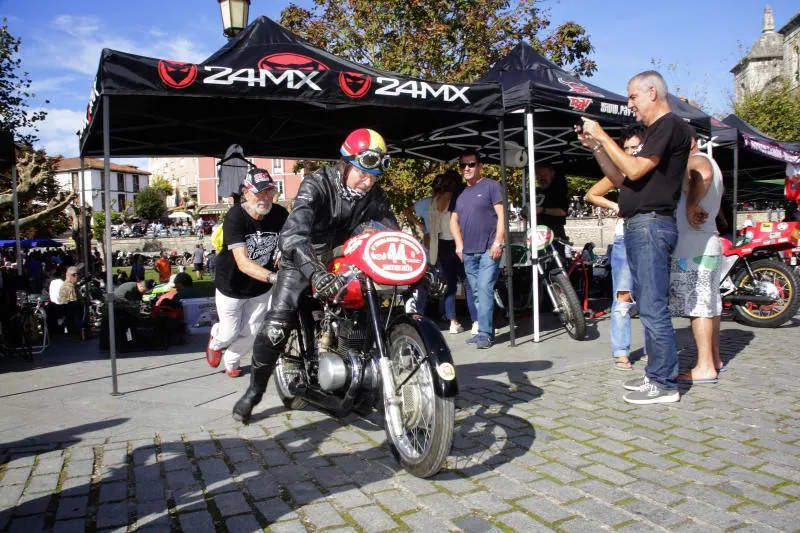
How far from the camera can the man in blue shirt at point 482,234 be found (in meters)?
7.05

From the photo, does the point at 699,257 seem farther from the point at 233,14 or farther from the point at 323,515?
the point at 233,14

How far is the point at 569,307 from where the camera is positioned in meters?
7.33

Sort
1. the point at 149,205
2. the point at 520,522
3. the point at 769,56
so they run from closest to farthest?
the point at 520,522
the point at 769,56
the point at 149,205

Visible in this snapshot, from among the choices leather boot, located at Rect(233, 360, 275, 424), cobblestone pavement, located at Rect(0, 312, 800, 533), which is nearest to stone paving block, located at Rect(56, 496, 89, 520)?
cobblestone pavement, located at Rect(0, 312, 800, 533)

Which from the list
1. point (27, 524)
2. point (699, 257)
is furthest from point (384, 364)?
point (699, 257)

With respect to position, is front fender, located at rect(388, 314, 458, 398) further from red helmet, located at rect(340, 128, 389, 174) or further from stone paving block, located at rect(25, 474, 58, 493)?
stone paving block, located at rect(25, 474, 58, 493)

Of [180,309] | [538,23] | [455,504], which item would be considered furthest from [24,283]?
[538,23]

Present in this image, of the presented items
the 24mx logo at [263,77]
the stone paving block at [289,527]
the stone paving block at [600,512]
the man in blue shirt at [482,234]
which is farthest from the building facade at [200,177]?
the stone paving block at [600,512]

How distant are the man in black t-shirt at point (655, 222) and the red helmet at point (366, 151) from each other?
164 centimetres

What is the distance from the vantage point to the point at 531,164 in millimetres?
7047

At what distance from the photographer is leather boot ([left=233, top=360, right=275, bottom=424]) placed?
13.5ft

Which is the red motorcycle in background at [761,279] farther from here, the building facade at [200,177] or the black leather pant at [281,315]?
the building facade at [200,177]

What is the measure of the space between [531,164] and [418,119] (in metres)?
2.21

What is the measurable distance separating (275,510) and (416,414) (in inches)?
32.6
